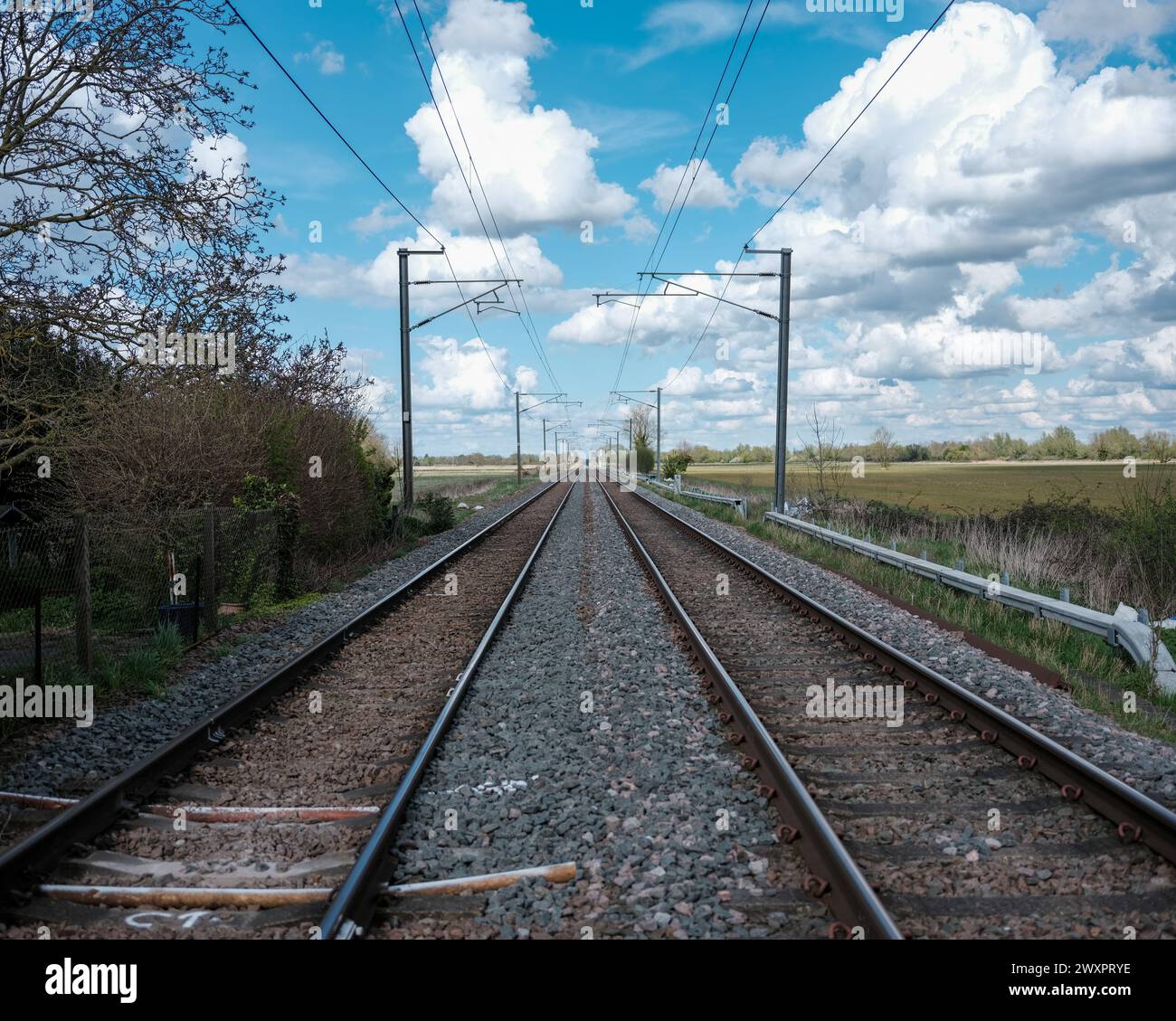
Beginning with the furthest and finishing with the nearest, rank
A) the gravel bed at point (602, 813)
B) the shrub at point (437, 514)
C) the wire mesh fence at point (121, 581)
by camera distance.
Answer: the shrub at point (437, 514)
the wire mesh fence at point (121, 581)
the gravel bed at point (602, 813)

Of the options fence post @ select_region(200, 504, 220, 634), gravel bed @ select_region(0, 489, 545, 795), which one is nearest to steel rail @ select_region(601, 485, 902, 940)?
gravel bed @ select_region(0, 489, 545, 795)

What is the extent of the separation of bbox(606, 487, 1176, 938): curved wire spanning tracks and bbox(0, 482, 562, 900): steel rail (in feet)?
12.2

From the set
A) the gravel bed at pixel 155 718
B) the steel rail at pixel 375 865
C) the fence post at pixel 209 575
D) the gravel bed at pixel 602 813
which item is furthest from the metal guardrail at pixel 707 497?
the steel rail at pixel 375 865

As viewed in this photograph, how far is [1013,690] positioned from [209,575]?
29.4ft

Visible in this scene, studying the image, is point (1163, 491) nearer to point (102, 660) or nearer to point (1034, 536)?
point (1034, 536)

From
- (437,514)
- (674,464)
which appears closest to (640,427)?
(674,464)

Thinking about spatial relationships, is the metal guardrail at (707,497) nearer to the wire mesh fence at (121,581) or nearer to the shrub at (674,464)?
the shrub at (674,464)

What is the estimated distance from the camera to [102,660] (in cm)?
923

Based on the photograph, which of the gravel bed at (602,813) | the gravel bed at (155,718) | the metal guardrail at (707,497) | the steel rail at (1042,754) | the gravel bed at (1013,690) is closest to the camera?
the gravel bed at (602,813)

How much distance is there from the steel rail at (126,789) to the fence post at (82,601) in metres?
1.85

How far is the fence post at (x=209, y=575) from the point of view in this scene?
11484mm
